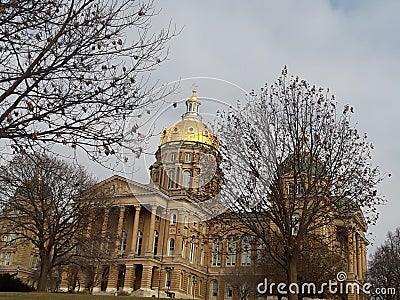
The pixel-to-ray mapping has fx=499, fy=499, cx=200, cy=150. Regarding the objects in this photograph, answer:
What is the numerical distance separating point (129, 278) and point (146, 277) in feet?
9.28

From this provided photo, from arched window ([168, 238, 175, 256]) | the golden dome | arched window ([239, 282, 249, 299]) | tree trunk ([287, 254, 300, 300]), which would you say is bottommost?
tree trunk ([287, 254, 300, 300])

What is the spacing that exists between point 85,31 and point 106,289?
6767 cm

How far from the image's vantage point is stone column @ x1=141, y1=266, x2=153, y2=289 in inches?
2881

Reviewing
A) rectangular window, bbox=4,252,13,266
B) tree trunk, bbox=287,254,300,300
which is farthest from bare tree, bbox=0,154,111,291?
rectangular window, bbox=4,252,13,266

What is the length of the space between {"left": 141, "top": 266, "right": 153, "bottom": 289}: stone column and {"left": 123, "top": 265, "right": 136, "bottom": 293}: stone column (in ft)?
6.73

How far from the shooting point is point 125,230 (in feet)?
260

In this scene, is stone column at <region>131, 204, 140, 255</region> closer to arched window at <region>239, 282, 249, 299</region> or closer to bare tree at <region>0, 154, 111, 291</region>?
arched window at <region>239, 282, 249, 299</region>

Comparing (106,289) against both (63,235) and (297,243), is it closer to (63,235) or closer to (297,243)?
(63,235)

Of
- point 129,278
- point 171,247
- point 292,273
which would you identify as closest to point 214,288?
point 171,247

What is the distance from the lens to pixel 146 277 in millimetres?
73562

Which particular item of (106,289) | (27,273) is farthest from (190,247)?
(27,273)

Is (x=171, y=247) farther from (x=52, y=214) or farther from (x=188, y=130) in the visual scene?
(x=52, y=214)

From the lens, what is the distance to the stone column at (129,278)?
243 feet

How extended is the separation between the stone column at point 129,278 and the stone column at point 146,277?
6.73 ft
